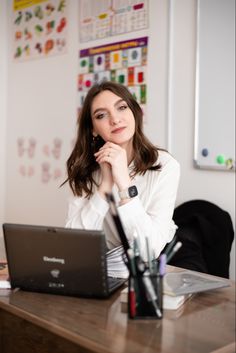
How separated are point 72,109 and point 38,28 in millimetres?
826

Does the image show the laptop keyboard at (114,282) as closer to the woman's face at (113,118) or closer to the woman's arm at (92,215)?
the woman's arm at (92,215)

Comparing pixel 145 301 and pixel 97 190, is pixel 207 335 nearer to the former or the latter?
pixel 145 301

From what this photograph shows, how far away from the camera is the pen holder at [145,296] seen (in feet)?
3.86

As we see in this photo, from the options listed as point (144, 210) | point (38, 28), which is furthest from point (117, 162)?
point (38, 28)

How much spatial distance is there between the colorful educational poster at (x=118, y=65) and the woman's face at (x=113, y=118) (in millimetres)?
1225

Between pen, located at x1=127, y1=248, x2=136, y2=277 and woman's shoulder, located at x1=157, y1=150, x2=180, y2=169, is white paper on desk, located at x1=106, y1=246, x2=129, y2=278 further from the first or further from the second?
woman's shoulder, located at x1=157, y1=150, x2=180, y2=169

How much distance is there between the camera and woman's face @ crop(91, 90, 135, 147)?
6.41 ft

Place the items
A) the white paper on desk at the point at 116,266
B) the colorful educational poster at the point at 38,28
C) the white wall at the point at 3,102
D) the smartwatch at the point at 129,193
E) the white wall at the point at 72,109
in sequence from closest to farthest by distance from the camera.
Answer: the white paper on desk at the point at 116,266
the smartwatch at the point at 129,193
the white wall at the point at 72,109
the colorful educational poster at the point at 38,28
the white wall at the point at 3,102

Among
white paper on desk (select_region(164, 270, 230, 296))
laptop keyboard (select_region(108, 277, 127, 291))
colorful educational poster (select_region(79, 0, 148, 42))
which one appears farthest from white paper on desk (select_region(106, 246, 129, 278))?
colorful educational poster (select_region(79, 0, 148, 42))

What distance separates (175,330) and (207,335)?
0.07 m

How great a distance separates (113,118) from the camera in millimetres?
1949

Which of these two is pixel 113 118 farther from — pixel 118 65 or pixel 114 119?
pixel 118 65

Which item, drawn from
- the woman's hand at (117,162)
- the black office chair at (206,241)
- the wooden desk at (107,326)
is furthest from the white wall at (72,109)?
the wooden desk at (107,326)

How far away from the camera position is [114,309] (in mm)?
1266
